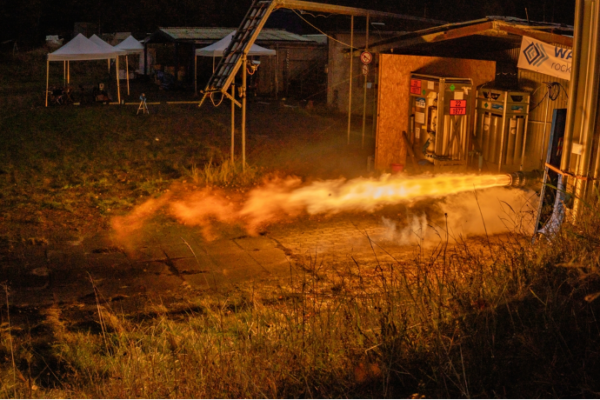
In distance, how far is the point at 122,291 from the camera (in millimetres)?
8008

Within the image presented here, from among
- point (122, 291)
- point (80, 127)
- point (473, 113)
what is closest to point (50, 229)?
point (122, 291)

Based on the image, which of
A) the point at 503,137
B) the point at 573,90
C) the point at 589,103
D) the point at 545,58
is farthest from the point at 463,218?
the point at 503,137

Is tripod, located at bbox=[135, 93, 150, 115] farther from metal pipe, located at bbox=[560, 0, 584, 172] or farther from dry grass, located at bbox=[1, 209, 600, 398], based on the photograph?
dry grass, located at bbox=[1, 209, 600, 398]

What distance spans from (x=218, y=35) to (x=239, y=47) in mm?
23303

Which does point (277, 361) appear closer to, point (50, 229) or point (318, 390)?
point (318, 390)

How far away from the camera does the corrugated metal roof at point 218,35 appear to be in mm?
32375

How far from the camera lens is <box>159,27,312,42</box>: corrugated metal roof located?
3238 cm

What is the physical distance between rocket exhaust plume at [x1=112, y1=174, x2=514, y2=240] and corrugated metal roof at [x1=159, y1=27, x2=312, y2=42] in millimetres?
19783

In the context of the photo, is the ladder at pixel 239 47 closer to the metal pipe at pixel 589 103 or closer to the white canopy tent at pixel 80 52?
the metal pipe at pixel 589 103

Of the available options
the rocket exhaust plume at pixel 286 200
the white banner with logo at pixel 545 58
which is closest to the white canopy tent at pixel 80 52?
the rocket exhaust plume at pixel 286 200

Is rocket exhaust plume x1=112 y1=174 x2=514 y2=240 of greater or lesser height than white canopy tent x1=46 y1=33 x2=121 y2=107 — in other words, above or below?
below

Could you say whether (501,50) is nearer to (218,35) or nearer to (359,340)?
(359,340)

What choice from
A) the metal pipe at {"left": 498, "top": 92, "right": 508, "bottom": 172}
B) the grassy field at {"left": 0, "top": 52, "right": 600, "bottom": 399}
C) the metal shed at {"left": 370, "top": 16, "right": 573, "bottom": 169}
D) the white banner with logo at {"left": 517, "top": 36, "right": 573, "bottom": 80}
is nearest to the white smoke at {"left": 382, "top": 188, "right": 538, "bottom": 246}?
the grassy field at {"left": 0, "top": 52, "right": 600, "bottom": 399}

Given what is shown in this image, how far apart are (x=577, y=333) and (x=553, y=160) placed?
4.55 m
